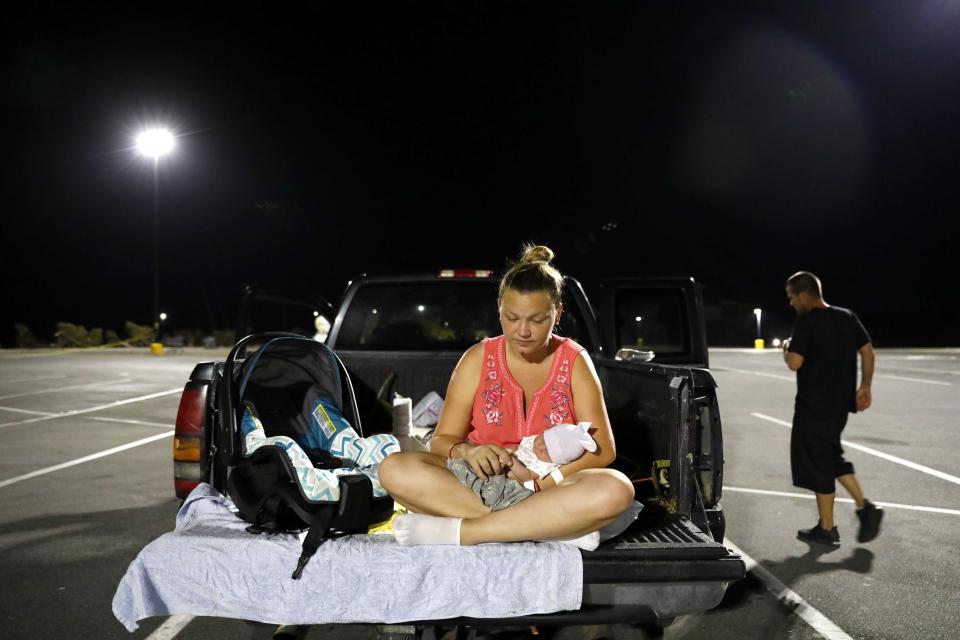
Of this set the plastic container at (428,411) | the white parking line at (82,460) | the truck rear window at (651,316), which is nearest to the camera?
the plastic container at (428,411)

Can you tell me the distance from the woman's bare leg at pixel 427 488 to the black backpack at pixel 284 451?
11 centimetres

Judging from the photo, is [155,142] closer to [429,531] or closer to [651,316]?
[651,316]

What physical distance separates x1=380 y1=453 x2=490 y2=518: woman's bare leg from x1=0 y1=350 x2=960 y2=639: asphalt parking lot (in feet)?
4.67

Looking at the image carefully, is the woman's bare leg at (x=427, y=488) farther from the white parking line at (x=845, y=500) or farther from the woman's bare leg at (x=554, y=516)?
the white parking line at (x=845, y=500)

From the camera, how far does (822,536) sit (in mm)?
5574

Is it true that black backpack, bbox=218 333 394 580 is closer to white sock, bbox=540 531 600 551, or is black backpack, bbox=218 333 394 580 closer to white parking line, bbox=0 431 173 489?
white sock, bbox=540 531 600 551

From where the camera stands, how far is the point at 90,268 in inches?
2621

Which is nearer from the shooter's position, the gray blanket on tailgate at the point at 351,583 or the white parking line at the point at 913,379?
the gray blanket on tailgate at the point at 351,583

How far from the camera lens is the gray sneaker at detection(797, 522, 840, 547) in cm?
554

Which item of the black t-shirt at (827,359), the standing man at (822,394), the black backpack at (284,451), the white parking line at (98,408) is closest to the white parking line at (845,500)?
the standing man at (822,394)

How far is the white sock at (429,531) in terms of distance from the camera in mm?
2553

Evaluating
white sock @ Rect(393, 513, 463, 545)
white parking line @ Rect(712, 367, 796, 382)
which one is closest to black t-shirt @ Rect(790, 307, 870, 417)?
white sock @ Rect(393, 513, 463, 545)

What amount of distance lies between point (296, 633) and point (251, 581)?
4.74ft

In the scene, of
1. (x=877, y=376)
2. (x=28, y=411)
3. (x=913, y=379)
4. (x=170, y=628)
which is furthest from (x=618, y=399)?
(x=877, y=376)
